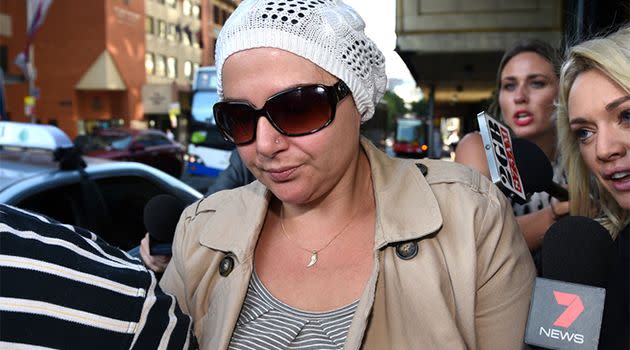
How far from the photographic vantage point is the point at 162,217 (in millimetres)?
2074

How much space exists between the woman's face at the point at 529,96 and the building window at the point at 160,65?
37.5 meters

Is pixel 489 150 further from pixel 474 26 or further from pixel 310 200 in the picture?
pixel 474 26

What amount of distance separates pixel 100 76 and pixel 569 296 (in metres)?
33.7

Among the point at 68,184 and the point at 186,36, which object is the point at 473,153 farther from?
the point at 186,36

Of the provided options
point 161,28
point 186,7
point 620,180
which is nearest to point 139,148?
point 620,180

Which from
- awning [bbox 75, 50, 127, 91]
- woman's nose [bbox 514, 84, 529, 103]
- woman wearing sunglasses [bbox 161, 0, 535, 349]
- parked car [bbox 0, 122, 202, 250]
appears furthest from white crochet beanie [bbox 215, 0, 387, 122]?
awning [bbox 75, 50, 127, 91]

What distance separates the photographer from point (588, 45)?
1699 mm

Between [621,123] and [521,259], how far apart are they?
1.47 feet

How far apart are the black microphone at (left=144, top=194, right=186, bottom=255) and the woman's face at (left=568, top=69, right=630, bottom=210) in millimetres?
1318

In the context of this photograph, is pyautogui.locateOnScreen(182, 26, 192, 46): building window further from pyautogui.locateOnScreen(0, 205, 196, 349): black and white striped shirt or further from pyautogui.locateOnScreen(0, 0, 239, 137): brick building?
pyautogui.locateOnScreen(0, 205, 196, 349): black and white striped shirt

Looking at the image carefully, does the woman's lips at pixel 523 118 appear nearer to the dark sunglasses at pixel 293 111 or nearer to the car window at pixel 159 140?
the dark sunglasses at pixel 293 111

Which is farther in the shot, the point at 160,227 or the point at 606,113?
the point at 160,227

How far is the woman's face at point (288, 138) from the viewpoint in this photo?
4.71 ft

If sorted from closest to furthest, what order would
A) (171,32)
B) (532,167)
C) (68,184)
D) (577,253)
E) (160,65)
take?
(577,253) < (532,167) < (68,184) < (160,65) < (171,32)
